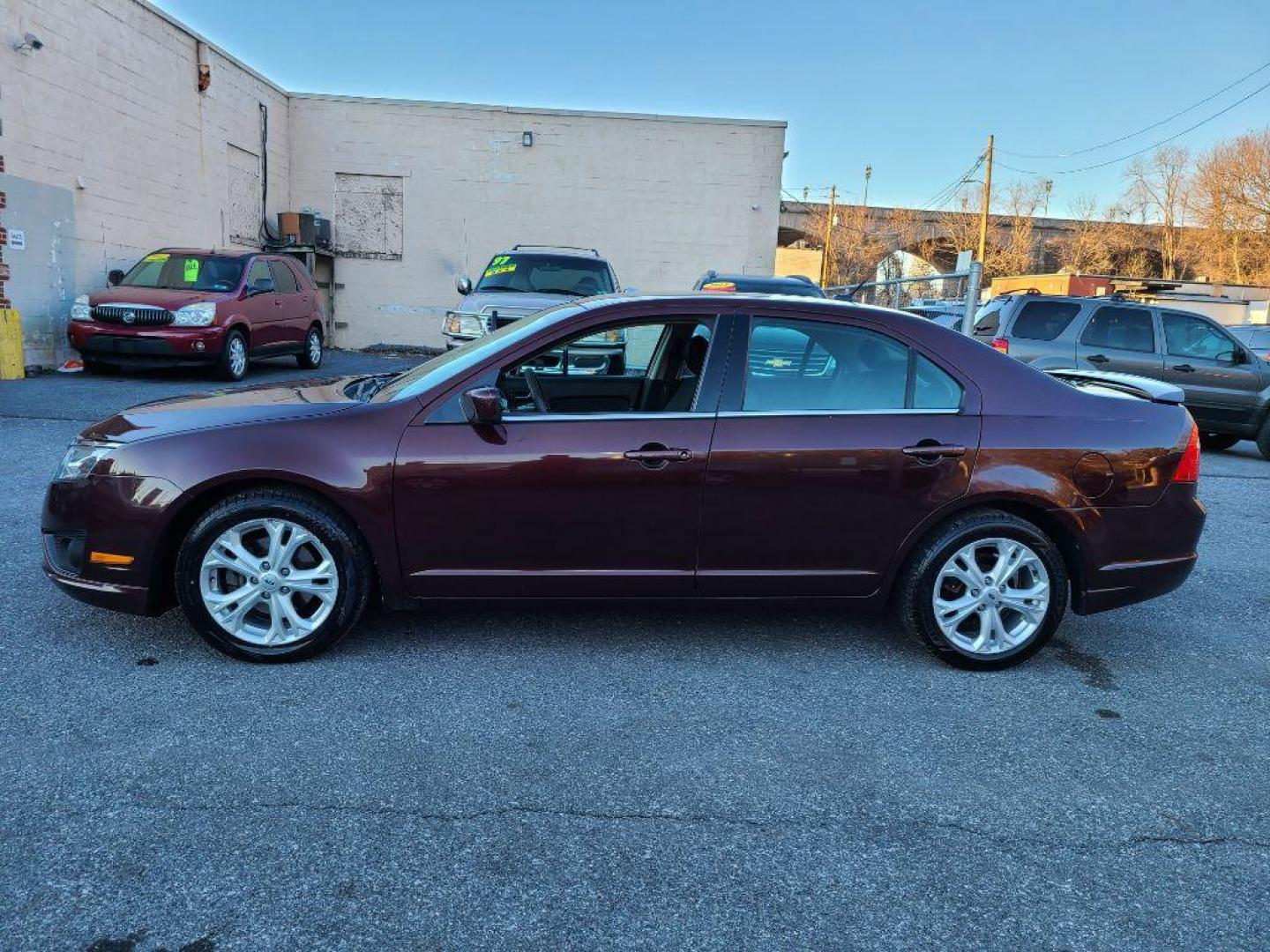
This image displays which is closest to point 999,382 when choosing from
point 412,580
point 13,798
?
point 412,580

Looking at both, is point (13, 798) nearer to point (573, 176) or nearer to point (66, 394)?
point (66, 394)

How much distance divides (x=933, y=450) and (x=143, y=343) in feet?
36.1

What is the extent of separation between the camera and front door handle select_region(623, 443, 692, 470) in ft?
11.8

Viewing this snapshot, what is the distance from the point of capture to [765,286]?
9.76 metres

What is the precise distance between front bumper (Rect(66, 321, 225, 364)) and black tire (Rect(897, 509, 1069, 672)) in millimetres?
10561

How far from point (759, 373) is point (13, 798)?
9.63 ft

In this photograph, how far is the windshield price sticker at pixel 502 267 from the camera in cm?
1130

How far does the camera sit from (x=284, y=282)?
14.0 m

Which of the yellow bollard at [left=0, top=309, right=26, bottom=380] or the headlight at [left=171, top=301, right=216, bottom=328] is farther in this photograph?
the yellow bollard at [left=0, top=309, right=26, bottom=380]

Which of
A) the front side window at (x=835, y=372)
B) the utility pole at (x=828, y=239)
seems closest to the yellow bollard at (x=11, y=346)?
the front side window at (x=835, y=372)

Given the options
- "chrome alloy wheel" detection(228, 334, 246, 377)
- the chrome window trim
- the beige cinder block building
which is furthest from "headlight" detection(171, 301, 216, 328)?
the chrome window trim

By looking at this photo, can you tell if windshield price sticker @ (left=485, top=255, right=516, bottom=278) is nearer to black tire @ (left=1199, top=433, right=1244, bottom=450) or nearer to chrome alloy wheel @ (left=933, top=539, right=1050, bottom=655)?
chrome alloy wheel @ (left=933, top=539, right=1050, bottom=655)

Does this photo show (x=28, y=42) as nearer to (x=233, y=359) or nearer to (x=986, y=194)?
(x=233, y=359)

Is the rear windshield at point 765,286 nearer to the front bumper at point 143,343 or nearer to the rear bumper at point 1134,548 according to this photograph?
the rear bumper at point 1134,548
